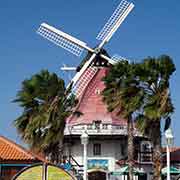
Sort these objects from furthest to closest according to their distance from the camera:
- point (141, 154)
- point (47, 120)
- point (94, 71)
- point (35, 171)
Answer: point (94, 71), point (141, 154), point (47, 120), point (35, 171)

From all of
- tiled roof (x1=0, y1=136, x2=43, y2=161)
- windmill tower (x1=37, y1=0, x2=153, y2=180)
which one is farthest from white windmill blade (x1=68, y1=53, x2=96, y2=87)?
tiled roof (x1=0, y1=136, x2=43, y2=161)

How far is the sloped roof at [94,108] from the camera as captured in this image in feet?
173

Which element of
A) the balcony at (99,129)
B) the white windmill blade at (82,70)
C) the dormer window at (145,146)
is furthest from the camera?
the white windmill blade at (82,70)

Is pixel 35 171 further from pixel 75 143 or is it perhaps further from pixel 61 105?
pixel 75 143

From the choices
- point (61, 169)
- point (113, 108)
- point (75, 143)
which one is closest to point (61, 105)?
point (113, 108)

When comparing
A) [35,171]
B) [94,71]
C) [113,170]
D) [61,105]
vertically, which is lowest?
[35,171]

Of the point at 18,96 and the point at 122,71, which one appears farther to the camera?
the point at 18,96

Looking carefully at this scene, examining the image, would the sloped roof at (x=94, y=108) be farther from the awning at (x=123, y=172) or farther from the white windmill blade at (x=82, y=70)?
the awning at (x=123, y=172)

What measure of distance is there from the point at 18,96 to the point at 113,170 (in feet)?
46.3

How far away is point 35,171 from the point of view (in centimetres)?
1702

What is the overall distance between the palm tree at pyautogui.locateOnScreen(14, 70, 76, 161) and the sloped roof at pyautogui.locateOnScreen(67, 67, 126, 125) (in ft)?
31.9

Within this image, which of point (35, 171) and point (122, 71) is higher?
Result: point (122, 71)

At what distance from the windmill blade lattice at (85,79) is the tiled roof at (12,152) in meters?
22.1

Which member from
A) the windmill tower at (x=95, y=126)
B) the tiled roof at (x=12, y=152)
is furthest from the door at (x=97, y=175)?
the tiled roof at (x=12, y=152)
